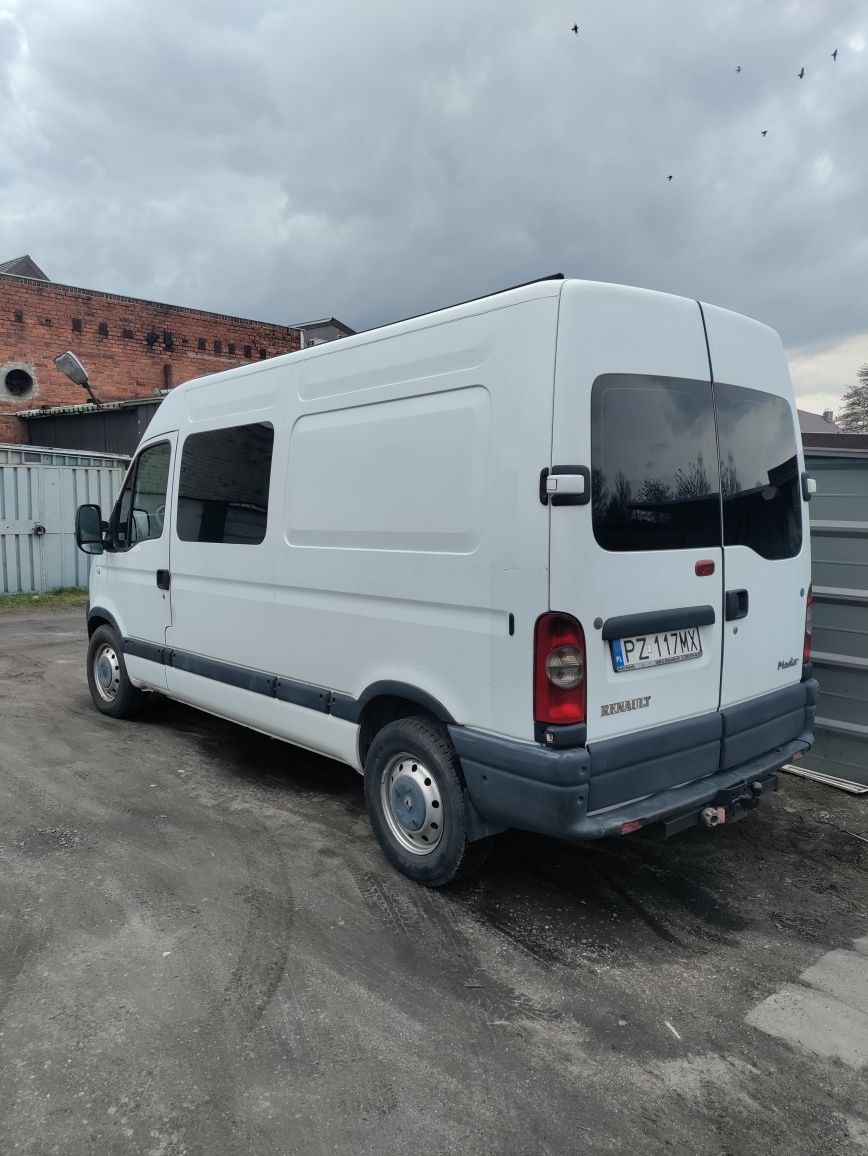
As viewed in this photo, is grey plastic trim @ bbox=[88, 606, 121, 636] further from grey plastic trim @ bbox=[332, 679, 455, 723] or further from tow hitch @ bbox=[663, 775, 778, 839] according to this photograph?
tow hitch @ bbox=[663, 775, 778, 839]

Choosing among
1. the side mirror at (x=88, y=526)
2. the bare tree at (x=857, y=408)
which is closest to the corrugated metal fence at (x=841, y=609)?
the side mirror at (x=88, y=526)

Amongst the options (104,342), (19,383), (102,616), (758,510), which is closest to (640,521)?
(758,510)

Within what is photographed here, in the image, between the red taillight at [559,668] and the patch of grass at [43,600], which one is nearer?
the red taillight at [559,668]

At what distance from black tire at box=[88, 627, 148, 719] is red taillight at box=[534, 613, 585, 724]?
4.24m

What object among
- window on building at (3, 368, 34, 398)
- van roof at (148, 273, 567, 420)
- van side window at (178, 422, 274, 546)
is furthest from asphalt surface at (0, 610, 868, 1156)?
window on building at (3, 368, 34, 398)

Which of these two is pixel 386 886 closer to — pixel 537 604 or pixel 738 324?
pixel 537 604

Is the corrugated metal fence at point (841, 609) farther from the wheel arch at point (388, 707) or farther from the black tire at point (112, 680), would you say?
the black tire at point (112, 680)

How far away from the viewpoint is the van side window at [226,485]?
4.70 m

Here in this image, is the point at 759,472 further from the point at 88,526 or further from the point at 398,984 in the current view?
the point at 88,526

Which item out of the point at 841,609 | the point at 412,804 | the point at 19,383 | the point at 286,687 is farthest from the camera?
the point at 19,383

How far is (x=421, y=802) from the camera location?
12.3ft

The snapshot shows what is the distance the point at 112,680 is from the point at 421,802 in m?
3.90

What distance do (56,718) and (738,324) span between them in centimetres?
586

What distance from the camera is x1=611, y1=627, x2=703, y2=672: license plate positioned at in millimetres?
3268
